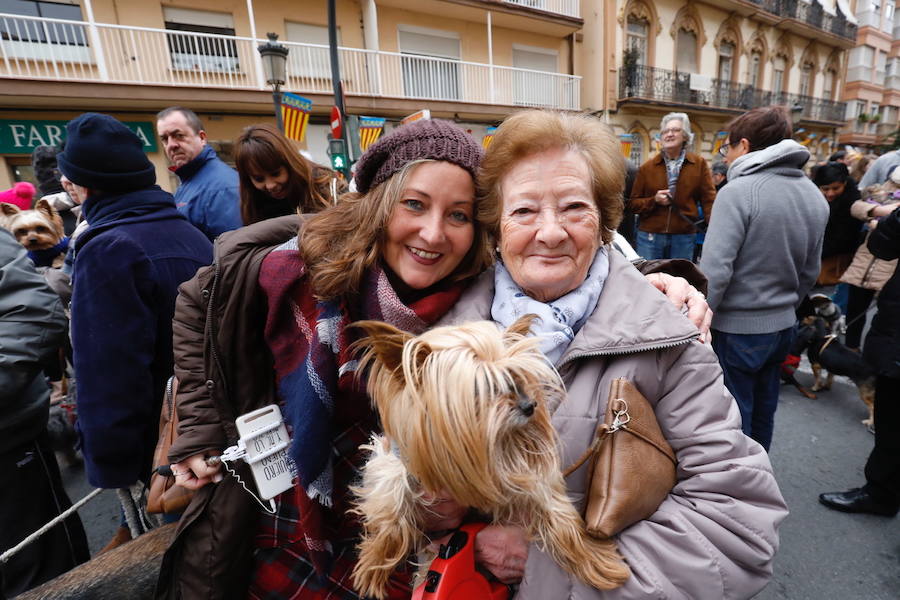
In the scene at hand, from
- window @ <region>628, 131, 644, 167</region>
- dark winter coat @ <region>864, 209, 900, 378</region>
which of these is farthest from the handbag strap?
window @ <region>628, 131, 644, 167</region>

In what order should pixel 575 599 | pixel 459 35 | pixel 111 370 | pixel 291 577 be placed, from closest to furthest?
1. pixel 575 599
2. pixel 291 577
3. pixel 111 370
4. pixel 459 35

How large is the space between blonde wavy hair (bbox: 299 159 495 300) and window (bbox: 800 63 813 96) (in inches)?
1261

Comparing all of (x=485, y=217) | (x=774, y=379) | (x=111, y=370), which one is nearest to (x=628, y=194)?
(x=774, y=379)

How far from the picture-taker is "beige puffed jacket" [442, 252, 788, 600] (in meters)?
1.00

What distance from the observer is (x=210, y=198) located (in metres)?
3.09

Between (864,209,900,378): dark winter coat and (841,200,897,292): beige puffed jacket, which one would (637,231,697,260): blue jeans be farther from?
(864,209,900,378): dark winter coat

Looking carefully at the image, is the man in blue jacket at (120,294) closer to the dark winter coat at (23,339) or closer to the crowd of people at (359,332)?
the crowd of people at (359,332)

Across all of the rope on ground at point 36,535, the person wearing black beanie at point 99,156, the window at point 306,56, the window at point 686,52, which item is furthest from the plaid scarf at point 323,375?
the window at point 686,52

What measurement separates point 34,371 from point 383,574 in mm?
2005

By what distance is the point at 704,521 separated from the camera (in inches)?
40.0

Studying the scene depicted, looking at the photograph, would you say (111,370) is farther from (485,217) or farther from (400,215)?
(485,217)

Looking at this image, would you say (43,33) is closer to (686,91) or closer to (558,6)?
(558,6)

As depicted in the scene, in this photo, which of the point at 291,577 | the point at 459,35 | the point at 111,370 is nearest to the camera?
the point at 291,577

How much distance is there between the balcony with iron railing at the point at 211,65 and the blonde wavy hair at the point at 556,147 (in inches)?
375
